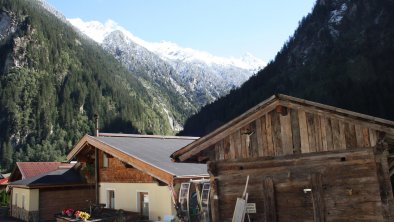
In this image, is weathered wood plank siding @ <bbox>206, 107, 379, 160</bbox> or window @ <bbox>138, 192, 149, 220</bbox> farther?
window @ <bbox>138, 192, 149, 220</bbox>

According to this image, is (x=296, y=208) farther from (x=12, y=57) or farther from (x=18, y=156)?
(x=12, y=57)

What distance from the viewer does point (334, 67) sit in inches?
3378

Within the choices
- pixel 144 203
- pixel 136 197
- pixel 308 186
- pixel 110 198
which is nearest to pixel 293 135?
pixel 308 186

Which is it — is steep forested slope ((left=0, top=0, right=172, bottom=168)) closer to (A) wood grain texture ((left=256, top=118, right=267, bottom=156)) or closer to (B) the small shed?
(B) the small shed

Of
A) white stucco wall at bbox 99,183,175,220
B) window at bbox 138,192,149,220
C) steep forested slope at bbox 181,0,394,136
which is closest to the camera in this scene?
white stucco wall at bbox 99,183,175,220

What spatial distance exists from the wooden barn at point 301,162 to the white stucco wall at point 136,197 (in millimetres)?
6297

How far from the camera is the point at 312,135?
30.7ft

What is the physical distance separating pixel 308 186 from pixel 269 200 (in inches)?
42.6

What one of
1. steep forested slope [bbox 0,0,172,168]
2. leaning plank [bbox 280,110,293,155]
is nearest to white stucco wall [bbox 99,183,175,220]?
leaning plank [bbox 280,110,293,155]

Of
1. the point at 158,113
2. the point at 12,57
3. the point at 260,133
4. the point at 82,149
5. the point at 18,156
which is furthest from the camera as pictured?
the point at 158,113

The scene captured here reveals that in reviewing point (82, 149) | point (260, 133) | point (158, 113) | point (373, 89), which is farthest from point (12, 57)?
point (260, 133)

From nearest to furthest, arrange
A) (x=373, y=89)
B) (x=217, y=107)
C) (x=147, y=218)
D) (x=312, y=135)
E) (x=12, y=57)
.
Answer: (x=312, y=135)
(x=147, y=218)
(x=373, y=89)
(x=217, y=107)
(x=12, y=57)

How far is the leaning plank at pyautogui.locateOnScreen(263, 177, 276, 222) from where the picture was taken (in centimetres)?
993

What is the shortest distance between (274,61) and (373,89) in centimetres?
4276
